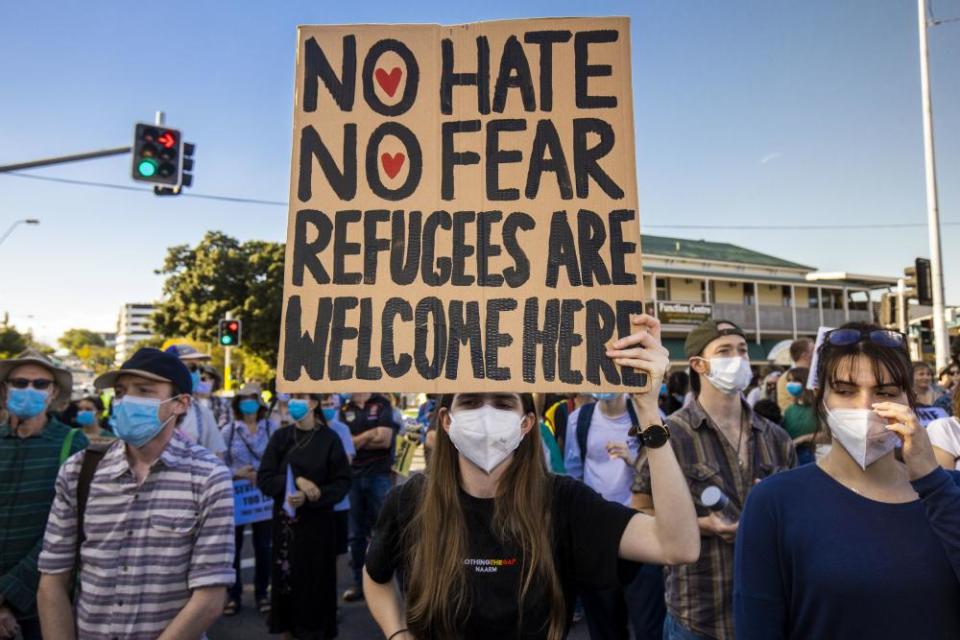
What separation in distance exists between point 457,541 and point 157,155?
9867 mm

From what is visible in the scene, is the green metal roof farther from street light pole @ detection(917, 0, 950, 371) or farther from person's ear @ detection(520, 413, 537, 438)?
person's ear @ detection(520, 413, 537, 438)

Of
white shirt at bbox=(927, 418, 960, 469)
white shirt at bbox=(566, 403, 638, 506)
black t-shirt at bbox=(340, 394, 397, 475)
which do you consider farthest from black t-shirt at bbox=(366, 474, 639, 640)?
black t-shirt at bbox=(340, 394, 397, 475)

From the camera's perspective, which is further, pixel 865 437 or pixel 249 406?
pixel 249 406

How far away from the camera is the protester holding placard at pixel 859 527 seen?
178 cm

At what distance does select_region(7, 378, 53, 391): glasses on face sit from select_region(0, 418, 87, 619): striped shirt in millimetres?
278

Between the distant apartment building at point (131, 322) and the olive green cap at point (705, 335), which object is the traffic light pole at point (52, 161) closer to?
the olive green cap at point (705, 335)

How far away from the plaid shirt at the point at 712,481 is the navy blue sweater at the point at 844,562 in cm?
90

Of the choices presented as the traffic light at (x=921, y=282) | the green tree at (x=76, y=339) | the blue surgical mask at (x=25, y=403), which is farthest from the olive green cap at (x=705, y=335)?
the green tree at (x=76, y=339)

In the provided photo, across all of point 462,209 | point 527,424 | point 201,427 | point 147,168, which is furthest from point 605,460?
point 147,168

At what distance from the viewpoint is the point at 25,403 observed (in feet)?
12.5

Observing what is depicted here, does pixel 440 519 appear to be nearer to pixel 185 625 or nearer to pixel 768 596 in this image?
pixel 768 596

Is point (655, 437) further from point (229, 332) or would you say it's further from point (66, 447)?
point (229, 332)

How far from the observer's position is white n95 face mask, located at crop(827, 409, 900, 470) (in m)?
1.93

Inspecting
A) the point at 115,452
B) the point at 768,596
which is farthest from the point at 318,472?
the point at 768,596
